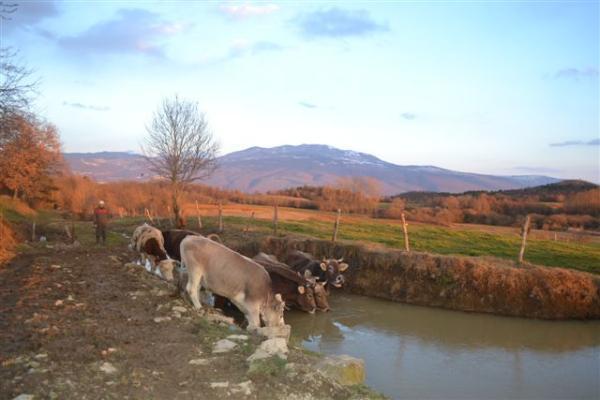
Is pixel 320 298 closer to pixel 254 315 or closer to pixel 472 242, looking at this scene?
pixel 254 315

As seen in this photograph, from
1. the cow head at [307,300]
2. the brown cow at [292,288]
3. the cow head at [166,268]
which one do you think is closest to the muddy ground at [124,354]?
the cow head at [166,268]

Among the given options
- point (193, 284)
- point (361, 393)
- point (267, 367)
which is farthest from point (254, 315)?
point (361, 393)

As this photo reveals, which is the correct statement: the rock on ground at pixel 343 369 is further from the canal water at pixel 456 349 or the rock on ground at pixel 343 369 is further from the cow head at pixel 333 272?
the cow head at pixel 333 272

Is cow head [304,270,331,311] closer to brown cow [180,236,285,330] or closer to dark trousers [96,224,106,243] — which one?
brown cow [180,236,285,330]

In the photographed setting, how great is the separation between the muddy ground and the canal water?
3.74 m

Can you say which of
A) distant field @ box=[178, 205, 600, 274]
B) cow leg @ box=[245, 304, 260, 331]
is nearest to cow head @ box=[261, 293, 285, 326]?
cow leg @ box=[245, 304, 260, 331]

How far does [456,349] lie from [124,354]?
30.0 ft

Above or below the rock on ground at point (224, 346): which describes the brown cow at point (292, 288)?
below

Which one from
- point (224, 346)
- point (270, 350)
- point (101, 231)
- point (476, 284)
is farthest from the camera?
point (101, 231)

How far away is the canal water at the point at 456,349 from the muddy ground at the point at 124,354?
3.74m

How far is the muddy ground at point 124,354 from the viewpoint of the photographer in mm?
5748

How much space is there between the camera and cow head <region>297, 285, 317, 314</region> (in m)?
15.7

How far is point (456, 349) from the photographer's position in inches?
516

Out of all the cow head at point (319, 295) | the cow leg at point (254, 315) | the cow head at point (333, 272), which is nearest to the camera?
the cow leg at point (254, 315)
